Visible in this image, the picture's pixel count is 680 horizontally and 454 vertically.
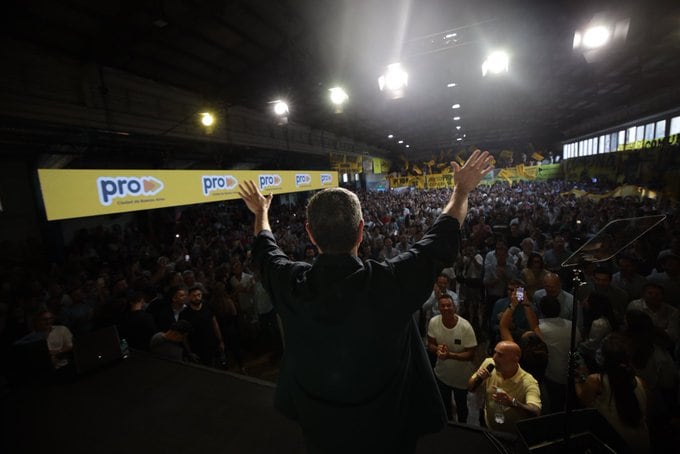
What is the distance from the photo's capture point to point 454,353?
304cm

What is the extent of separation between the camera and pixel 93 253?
9.98m

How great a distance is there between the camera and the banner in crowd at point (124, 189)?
3.51 meters

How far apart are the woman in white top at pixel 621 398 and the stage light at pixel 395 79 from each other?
5.90 m

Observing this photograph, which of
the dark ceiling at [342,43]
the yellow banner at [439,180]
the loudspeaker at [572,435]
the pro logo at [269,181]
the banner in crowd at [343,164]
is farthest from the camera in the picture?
the yellow banner at [439,180]

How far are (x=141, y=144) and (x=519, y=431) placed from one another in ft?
33.6

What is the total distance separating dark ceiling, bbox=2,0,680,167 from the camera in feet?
18.9

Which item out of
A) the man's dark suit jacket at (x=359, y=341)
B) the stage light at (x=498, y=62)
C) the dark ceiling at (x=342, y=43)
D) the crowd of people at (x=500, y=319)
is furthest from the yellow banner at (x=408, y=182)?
the man's dark suit jacket at (x=359, y=341)

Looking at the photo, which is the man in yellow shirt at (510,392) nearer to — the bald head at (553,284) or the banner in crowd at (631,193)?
the bald head at (553,284)

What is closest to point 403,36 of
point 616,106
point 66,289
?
point 66,289

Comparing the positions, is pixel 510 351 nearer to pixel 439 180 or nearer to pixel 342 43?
pixel 342 43

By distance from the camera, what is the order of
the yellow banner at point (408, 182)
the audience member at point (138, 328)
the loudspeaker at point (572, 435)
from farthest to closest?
the yellow banner at point (408, 182) < the audience member at point (138, 328) < the loudspeaker at point (572, 435)

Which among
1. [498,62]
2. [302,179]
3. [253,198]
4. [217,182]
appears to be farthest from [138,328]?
[498,62]

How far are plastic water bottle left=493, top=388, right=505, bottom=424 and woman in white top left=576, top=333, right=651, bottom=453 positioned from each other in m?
0.69

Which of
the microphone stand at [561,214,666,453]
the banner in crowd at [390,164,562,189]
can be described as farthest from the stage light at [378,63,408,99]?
the banner in crowd at [390,164,562,189]
